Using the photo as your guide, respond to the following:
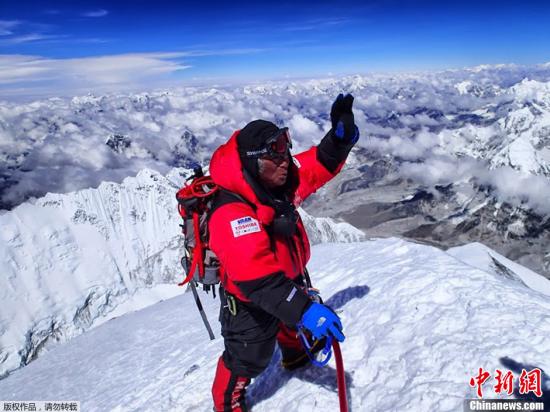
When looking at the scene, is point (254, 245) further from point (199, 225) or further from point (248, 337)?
point (248, 337)

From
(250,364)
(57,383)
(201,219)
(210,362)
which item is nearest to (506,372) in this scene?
(250,364)

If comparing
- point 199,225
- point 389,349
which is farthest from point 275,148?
point 389,349

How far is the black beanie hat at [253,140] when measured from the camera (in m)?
4.46

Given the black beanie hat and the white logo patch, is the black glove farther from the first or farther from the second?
the white logo patch

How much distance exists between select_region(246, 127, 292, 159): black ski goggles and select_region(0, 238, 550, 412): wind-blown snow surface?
3.33 m

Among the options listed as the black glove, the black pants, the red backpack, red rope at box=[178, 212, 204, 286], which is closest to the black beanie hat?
the red backpack

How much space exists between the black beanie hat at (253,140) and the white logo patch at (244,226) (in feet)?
2.25

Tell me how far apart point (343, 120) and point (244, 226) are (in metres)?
2.39

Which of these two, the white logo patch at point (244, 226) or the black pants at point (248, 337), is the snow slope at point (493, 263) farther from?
the white logo patch at point (244, 226)

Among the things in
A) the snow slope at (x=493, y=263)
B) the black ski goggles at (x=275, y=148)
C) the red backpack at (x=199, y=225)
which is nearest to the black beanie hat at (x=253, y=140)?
the black ski goggles at (x=275, y=148)

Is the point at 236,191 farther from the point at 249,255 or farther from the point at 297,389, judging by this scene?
the point at 297,389

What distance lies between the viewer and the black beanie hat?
176 inches

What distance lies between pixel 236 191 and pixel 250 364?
2.49m

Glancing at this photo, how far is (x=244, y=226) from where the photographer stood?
4.04 metres
